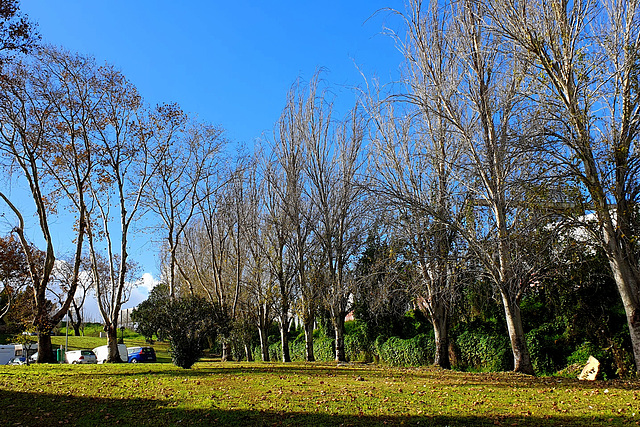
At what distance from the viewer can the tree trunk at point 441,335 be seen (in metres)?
16.8

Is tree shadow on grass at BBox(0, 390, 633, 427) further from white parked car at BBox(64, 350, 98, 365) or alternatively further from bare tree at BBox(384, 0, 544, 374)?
white parked car at BBox(64, 350, 98, 365)

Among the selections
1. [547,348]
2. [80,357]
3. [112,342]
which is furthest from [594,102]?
[80,357]

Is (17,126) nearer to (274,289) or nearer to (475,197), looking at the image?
(274,289)

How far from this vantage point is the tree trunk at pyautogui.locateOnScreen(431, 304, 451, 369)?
16797mm

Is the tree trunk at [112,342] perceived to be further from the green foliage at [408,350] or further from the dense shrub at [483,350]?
the dense shrub at [483,350]

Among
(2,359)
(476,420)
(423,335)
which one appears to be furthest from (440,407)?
(2,359)

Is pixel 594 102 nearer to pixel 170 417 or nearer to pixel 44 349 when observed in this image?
pixel 170 417

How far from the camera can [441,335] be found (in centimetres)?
1697

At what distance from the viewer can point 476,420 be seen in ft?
22.5

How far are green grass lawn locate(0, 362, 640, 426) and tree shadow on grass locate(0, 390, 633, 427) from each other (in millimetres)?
15

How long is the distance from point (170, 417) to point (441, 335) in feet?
37.7

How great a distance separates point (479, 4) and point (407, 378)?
919cm

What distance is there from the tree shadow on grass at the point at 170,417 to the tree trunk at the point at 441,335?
991 cm

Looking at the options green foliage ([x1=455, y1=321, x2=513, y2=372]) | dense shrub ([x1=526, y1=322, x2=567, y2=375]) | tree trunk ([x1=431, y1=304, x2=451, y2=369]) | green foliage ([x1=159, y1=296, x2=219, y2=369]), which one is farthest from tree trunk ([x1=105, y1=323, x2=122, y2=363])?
dense shrub ([x1=526, y1=322, x2=567, y2=375])
